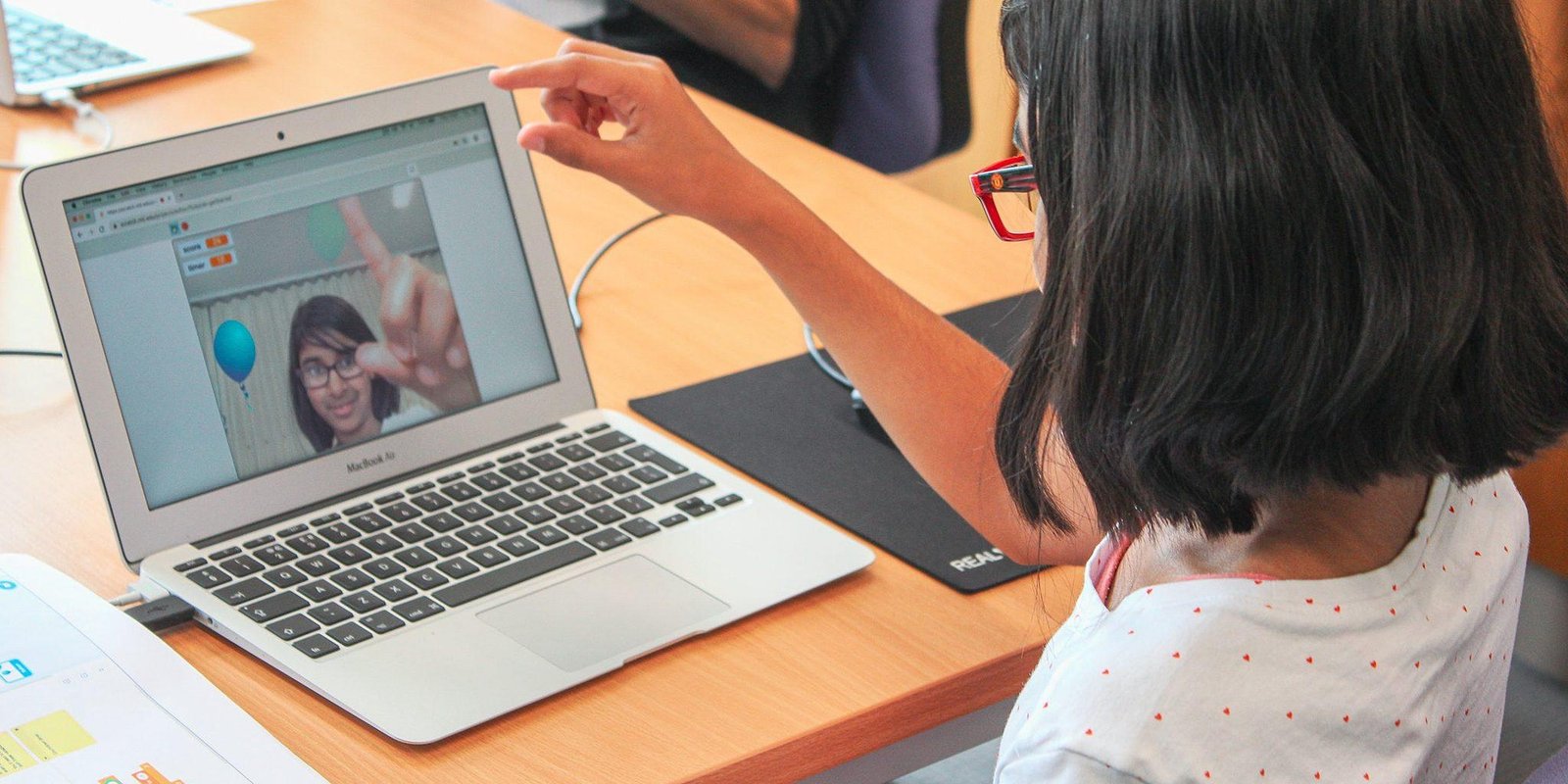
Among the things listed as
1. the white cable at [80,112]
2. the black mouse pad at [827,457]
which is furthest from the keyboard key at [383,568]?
the white cable at [80,112]

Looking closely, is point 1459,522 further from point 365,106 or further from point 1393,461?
point 365,106

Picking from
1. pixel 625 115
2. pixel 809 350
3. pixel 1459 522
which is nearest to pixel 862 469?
pixel 809 350

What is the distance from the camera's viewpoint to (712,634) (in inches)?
34.1

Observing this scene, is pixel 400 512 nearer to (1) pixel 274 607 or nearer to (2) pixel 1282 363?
(1) pixel 274 607

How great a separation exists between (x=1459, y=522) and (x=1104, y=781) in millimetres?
260

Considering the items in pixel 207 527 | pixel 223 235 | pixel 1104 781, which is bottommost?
pixel 1104 781

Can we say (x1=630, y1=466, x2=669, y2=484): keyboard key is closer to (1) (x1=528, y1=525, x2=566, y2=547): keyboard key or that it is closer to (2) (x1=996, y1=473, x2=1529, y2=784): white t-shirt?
(1) (x1=528, y1=525, x2=566, y2=547): keyboard key

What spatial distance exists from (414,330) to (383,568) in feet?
0.55

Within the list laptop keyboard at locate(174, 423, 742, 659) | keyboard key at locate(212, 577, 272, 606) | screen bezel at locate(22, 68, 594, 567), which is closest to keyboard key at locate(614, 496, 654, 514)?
laptop keyboard at locate(174, 423, 742, 659)

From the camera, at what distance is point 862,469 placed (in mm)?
1040

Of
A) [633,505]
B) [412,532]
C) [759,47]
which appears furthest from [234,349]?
[759,47]

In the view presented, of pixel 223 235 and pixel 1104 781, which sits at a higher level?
pixel 223 235

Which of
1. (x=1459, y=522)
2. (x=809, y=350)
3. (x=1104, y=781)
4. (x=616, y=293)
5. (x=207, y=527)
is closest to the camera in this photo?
(x=1104, y=781)

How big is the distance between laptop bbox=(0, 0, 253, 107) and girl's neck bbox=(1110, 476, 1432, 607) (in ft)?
4.47
